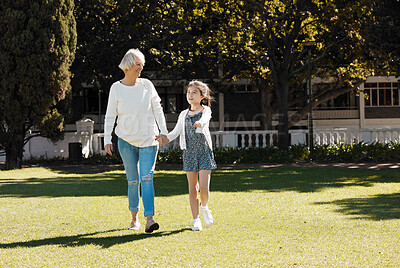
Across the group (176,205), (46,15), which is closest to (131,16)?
(46,15)

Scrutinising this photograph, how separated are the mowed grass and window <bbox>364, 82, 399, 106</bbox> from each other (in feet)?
98.1

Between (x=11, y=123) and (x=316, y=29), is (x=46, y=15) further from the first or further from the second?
(x=316, y=29)

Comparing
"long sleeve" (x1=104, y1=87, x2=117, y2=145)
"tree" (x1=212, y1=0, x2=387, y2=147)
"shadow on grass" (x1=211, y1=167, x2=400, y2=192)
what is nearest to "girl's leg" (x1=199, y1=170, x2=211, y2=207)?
"long sleeve" (x1=104, y1=87, x2=117, y2=145)

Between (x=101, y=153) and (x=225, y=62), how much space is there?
689 cm

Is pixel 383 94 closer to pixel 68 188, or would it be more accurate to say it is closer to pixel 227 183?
pixel 227 183

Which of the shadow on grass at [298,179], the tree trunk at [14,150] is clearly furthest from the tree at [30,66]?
the shadow on grass at [298,179]

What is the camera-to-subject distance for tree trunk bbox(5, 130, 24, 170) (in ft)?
63.9

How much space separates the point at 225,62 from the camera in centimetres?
2516

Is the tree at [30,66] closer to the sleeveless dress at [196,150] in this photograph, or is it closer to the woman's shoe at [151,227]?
→ the sleeveless dress at [196,150]

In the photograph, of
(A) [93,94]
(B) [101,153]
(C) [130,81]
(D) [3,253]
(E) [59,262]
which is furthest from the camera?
(A) [93,94]

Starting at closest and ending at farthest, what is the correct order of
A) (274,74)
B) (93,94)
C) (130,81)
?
(130,81) → (274,74) → (93,94)

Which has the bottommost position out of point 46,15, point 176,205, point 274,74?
point 176,205

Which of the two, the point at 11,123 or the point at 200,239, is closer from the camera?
the point at 200,239

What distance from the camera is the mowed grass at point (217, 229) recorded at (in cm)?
507
